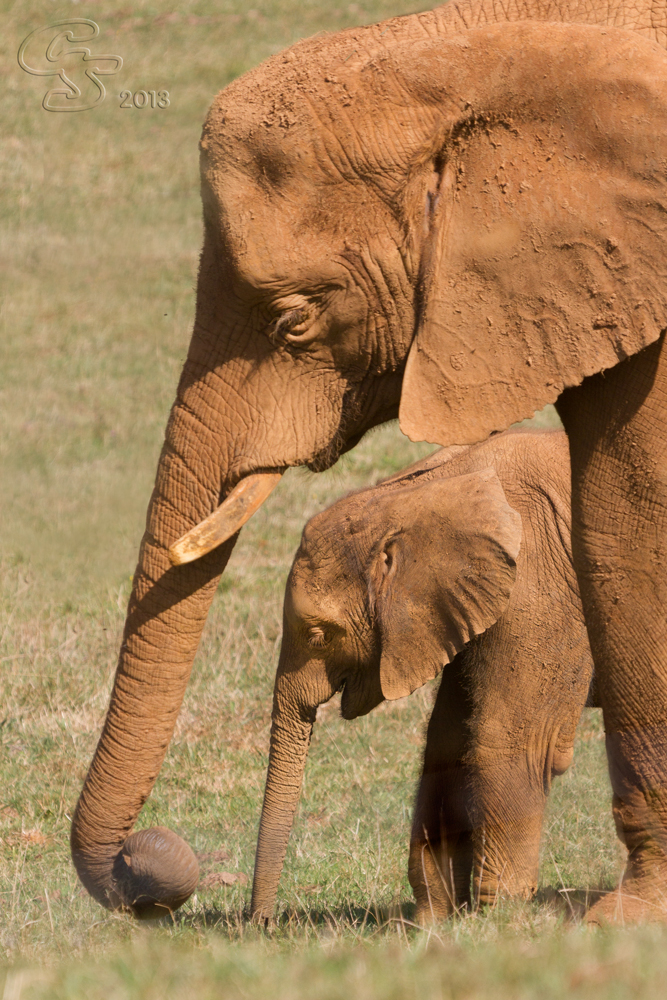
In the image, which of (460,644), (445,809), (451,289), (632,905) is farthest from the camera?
(445,809)

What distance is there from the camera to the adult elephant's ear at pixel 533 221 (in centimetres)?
375

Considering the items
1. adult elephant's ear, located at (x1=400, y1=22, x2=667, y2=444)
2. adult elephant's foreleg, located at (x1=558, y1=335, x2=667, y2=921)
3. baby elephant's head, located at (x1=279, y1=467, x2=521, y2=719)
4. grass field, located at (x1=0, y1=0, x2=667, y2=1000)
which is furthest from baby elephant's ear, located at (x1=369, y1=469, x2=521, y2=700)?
adult elephant's ear, located at (x1=400, y1=22, x2=667, y2=444)

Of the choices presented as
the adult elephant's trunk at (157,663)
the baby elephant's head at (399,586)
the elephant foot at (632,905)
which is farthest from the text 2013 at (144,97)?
the elephant foot at (632,905)

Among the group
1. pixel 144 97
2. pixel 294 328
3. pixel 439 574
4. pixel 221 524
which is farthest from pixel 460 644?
pixel 144 97

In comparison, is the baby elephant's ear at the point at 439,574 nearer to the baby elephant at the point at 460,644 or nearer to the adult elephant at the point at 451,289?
the baby elephant at the point at 460,644

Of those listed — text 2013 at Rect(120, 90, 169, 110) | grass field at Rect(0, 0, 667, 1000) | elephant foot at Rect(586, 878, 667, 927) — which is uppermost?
text 2013 at Rect(120, 90, 169, 110)

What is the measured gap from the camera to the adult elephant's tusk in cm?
411

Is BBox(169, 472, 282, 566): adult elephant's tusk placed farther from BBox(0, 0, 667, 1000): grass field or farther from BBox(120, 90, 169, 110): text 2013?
BBox(120, 90, 169, 110): text 2013

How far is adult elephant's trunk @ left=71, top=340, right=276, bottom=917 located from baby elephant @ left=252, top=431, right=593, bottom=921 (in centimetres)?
90

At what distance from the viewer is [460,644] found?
5.64m

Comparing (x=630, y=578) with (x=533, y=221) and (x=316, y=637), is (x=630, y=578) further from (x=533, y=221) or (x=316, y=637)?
(x=316, y=637)

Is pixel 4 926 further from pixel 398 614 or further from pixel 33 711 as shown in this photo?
pixel 33 711

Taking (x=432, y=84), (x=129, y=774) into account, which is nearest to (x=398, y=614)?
(x=129, y=774)

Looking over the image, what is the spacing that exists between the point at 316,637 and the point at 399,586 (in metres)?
0.39
